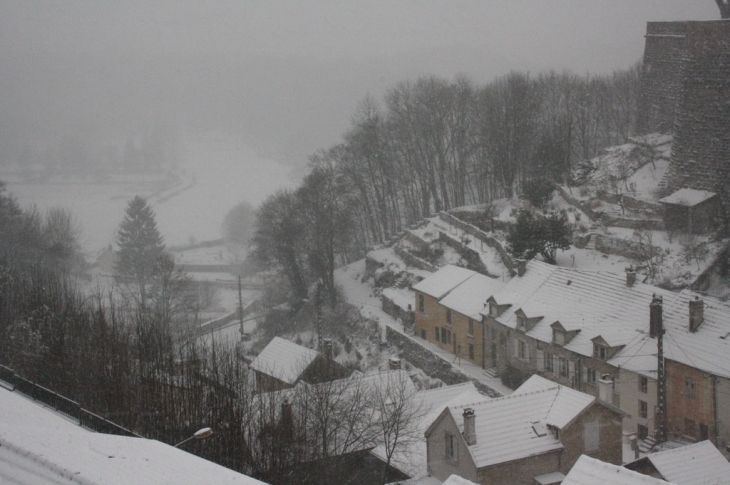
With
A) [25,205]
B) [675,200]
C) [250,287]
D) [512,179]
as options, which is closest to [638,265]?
[675,200]

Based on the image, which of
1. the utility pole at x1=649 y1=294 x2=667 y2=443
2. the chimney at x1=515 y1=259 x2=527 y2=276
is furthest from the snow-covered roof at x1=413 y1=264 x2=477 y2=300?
the utility pole at x1=649 y1=294 x2=667 y2=443

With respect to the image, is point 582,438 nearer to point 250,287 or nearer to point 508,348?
point 508,348

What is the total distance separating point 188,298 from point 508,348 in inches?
714

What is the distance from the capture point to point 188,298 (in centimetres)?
3625

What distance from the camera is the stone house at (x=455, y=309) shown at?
25.5 m

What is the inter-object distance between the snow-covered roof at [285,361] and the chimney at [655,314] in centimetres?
1017

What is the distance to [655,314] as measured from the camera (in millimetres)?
18953

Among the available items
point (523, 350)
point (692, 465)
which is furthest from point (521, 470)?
point (523, 350)

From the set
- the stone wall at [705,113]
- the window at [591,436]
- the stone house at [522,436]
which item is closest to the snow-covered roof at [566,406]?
the stone house at [522,436]

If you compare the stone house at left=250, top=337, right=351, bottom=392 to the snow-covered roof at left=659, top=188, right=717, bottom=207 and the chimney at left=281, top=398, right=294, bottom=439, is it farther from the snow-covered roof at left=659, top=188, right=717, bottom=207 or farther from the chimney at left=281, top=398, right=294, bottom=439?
the snow-covered roof at left=659, top=188, right=717, bottom=207

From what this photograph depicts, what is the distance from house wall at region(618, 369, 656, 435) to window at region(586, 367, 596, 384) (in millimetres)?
914

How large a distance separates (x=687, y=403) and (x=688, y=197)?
10.7 m

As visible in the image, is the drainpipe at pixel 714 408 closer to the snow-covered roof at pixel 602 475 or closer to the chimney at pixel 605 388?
the chimney at pixel 605 388

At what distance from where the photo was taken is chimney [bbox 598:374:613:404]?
19.0m
